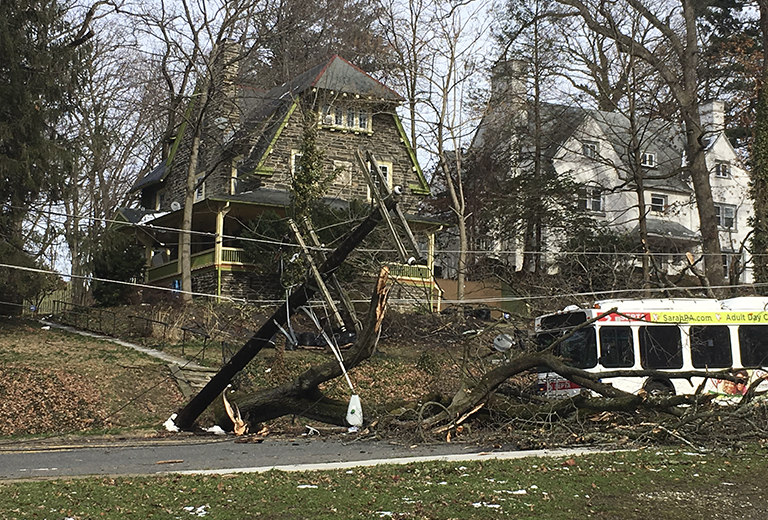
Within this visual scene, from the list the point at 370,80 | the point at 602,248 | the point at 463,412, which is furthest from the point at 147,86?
the point at 463,412

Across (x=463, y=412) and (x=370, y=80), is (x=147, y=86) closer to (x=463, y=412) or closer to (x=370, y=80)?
(x=370, y=80)

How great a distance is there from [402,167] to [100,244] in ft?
51.3

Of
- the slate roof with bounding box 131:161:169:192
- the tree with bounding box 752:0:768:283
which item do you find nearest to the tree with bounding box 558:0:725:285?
the tree with bounding box 752:0:768:283

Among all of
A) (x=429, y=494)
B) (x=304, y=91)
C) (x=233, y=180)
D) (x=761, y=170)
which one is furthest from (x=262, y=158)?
(x=429, y=494)

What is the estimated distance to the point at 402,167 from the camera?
40375 millimetres

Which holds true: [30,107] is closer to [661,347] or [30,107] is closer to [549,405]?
[661,347]

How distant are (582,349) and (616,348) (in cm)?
78

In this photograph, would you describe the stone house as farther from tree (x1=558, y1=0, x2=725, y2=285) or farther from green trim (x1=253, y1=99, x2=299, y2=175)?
tree (x1=558, y1=0, x2=725, y2=285)

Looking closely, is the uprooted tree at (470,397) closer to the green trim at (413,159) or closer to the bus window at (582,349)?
the bus window at (582,349)

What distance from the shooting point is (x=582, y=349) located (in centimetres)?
2111

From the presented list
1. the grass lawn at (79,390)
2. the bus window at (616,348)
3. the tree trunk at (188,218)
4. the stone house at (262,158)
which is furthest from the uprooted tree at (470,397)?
the stone house at (262,158)

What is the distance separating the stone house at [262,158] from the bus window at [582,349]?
1517cm

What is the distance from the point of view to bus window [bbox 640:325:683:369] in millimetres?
21203

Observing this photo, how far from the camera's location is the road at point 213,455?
11.1 meters
